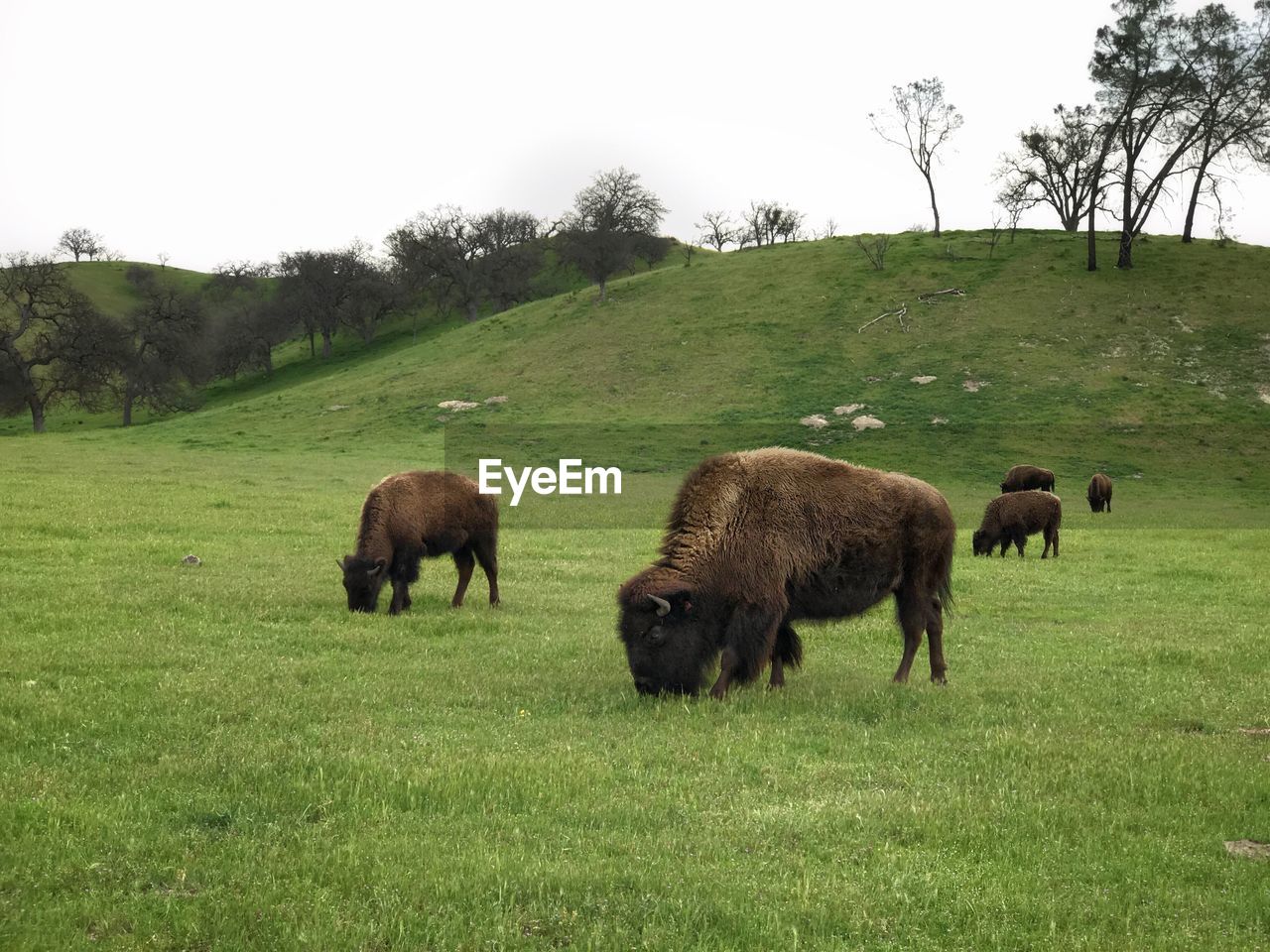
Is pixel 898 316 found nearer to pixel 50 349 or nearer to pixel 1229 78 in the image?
pixel 1229 78

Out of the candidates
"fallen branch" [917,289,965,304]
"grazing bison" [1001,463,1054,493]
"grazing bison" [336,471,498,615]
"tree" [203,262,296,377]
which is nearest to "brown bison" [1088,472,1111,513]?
"grazing bison" [1001,463,1054,493]

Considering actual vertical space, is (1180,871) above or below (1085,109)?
below

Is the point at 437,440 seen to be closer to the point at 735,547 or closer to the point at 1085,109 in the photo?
the point at 735,547

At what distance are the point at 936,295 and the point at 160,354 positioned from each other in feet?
181

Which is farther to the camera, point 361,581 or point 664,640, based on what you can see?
point 361,581

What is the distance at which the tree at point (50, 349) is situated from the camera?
6525 centimetres

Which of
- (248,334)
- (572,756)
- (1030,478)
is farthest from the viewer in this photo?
(248,334)

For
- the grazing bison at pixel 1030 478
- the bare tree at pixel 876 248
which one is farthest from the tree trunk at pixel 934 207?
the grazing bison at pixel 1030 478

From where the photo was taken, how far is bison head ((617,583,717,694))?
34.0ft

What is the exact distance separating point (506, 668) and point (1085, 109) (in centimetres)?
7422

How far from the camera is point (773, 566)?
10.9 meters

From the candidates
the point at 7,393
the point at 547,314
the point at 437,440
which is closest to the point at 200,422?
the point at 7,393

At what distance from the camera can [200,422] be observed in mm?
62344

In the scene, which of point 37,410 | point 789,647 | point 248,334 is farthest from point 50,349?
point 789,647
